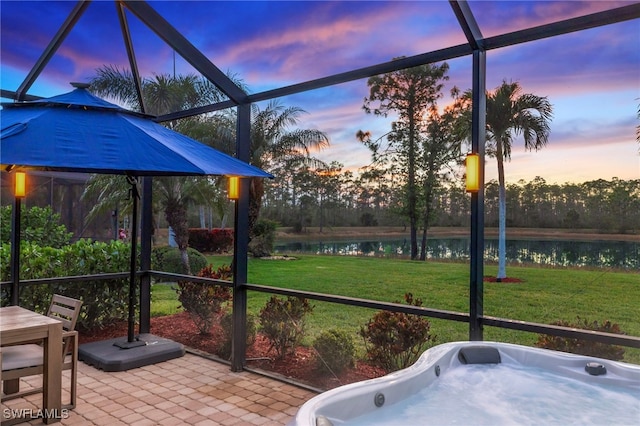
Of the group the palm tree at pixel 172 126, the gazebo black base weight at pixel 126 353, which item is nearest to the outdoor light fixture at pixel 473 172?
the gazebo black base weight at pixel 126 353

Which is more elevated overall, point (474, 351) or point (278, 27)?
point (278, 27)

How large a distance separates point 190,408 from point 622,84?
29.8 ft

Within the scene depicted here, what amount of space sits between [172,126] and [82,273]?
17.0ft

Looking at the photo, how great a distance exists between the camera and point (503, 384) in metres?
3.07

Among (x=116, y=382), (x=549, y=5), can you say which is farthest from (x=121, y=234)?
(x=549, y=5)

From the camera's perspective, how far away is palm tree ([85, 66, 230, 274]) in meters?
10.2

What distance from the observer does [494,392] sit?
3020 millimetres

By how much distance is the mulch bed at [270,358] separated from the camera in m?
4.71

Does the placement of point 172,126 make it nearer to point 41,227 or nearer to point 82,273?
point 41,227

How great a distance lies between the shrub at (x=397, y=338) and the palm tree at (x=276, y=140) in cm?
695

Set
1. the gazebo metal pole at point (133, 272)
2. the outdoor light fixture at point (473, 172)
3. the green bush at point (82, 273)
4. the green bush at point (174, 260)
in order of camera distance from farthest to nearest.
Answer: the green bush at point (174, 260) → the green bush at point (82, 273) → the gazebo metal pole at point (133, 272) → the outdoor light fixture at point (473, 172)

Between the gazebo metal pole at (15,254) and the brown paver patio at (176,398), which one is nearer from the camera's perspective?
the brown paver patio at (176,398)

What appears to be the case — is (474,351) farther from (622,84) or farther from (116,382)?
(622,84)

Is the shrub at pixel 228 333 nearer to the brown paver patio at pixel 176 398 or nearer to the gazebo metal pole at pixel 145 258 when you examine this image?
the brown paver patio at pixel 176 398
